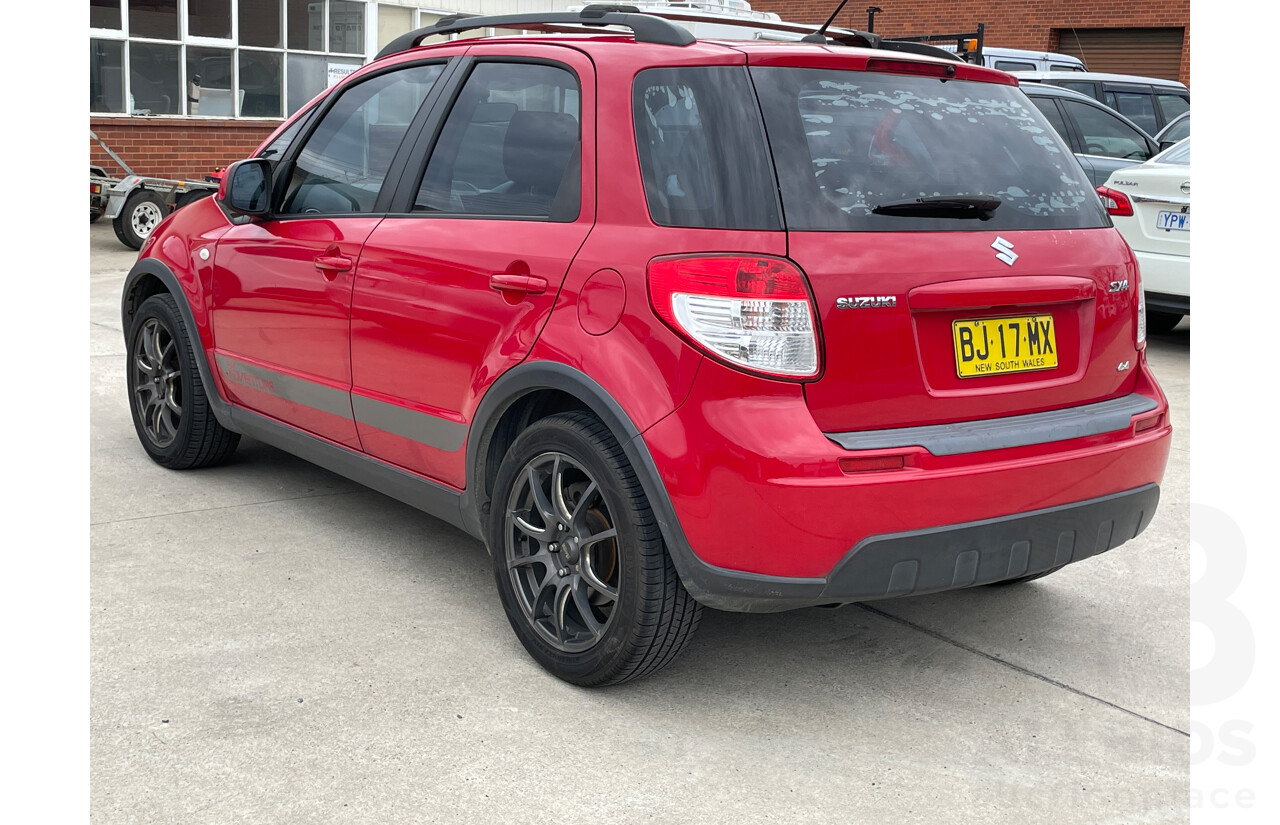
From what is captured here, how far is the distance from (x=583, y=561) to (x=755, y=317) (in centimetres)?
84

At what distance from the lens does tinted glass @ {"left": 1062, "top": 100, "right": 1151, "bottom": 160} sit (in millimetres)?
10656

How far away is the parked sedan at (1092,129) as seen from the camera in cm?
1055

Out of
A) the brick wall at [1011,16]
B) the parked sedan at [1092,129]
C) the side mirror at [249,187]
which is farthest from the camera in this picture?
the brick wall at [1011,16]

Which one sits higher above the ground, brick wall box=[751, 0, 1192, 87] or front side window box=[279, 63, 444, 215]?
brick wall box=[751, 0, 1192, 87]

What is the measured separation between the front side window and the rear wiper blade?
5.47 ft

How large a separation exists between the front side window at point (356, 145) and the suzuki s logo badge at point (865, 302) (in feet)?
5.75

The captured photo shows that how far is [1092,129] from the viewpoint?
422 inches

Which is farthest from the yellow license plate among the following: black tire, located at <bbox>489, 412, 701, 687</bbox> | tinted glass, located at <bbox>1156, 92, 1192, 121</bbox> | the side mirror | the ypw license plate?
tinted glass, located at <bbox>1156, 92, 1192, 121</bbox>

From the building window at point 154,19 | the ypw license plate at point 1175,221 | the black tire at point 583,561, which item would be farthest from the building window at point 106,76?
the black tire at point 583,561

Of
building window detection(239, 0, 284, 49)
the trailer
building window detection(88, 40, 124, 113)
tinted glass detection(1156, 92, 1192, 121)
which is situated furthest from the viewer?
building window detection(239, 0, 284, 49)

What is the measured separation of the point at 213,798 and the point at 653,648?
109cm

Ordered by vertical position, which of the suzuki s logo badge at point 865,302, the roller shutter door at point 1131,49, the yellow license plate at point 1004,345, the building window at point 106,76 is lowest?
the yellow license plate at point 1004,345

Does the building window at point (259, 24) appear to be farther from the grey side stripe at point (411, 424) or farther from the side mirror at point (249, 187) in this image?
the grey side stripe at point (411, 424)

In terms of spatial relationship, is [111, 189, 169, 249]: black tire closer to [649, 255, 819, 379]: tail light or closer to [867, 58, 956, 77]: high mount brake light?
[867, 58, 956, 77]: high mount brake light
